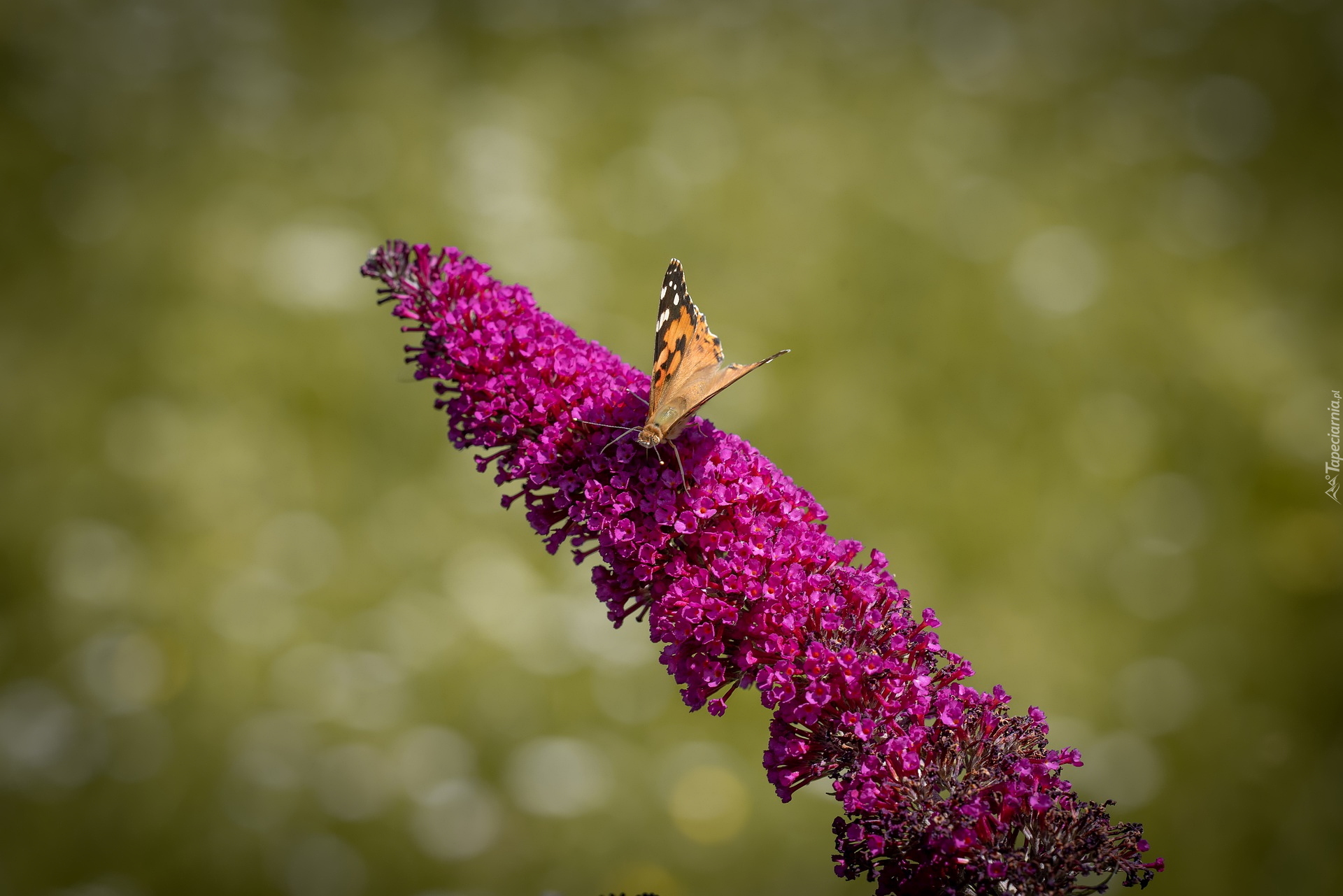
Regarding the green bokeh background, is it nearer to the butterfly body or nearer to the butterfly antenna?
the butterfly antenna

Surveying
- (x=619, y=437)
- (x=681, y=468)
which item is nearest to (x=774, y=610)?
(x=681, y=468)

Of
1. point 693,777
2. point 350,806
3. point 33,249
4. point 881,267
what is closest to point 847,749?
point 693,777

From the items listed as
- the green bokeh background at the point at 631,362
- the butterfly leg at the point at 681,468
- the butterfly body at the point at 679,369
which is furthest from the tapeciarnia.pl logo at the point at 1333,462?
the butterfly leg at the point at 681,468

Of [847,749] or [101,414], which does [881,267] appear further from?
[101,414]

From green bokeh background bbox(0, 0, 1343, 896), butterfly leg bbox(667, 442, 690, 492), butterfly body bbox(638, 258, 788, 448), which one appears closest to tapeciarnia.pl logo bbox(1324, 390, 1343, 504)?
green bokeh background bbox(0, 0, 1343, 896)

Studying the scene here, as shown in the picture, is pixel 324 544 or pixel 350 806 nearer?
pixel 350 806

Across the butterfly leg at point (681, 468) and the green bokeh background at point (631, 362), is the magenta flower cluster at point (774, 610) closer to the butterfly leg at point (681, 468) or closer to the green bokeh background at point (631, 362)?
the butterfly leg at point (681, 468)
